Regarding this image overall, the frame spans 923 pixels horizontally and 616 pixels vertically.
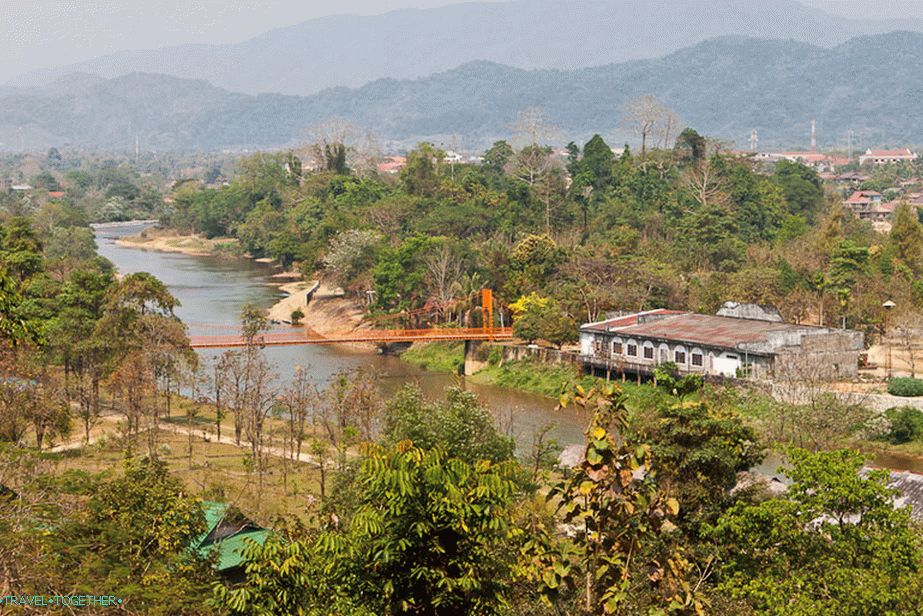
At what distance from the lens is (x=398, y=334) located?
3834 centimetres

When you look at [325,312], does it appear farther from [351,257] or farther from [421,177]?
[421,177]

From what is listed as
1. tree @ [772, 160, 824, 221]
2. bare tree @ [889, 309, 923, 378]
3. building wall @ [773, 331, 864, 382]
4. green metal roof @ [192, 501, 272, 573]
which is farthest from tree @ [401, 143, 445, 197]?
green metal roof @ [192, 501, 272, 573]

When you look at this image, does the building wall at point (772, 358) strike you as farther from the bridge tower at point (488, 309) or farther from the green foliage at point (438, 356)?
the green foliage at point (438, 356)

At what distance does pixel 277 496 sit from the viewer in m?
20.6

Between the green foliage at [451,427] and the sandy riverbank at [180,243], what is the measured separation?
55.2 meters

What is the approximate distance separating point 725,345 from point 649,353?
2.76 metres

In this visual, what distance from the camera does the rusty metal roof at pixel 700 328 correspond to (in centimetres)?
3074

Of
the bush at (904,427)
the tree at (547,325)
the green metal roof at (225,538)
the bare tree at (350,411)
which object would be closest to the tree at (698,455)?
the green metal roof at (225,538)

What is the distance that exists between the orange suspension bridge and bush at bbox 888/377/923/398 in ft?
41.6

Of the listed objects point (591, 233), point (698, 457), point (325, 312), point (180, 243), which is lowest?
point (325, 312)

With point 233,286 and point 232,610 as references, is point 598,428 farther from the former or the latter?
point 233,286

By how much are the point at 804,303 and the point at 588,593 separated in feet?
106

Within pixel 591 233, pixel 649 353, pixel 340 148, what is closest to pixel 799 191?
pixel 591 233

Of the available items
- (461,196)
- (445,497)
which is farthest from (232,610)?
(461,196)
